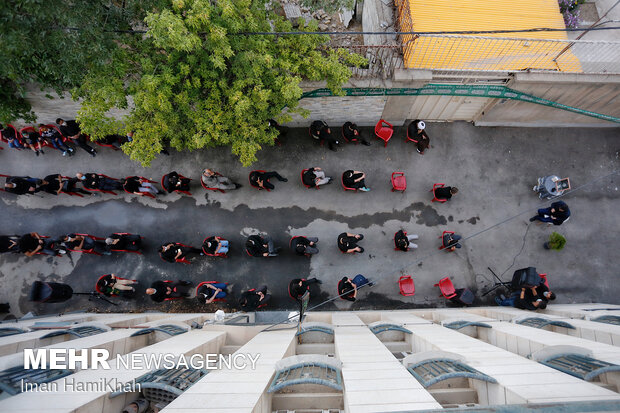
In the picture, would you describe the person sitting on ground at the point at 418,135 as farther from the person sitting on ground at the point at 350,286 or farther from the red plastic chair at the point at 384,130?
the person sitting on ground at the point at 350,286

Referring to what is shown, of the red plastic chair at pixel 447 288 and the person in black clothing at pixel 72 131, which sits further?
the person in black clothing at pixel 72 131

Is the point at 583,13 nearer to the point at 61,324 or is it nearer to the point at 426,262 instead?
the point at 426,262

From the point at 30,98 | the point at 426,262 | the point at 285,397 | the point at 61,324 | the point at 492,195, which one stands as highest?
the point at 30,98

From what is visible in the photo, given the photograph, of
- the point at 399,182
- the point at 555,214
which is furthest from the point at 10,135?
the point at 555,214

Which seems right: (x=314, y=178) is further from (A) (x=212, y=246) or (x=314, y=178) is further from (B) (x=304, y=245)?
(A) (x=212, y=246)

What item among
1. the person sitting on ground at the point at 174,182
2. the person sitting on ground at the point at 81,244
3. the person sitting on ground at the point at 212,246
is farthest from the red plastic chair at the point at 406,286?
the person sitting on ground at the point at 81,244

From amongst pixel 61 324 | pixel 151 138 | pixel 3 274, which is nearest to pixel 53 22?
pixel 151 138
